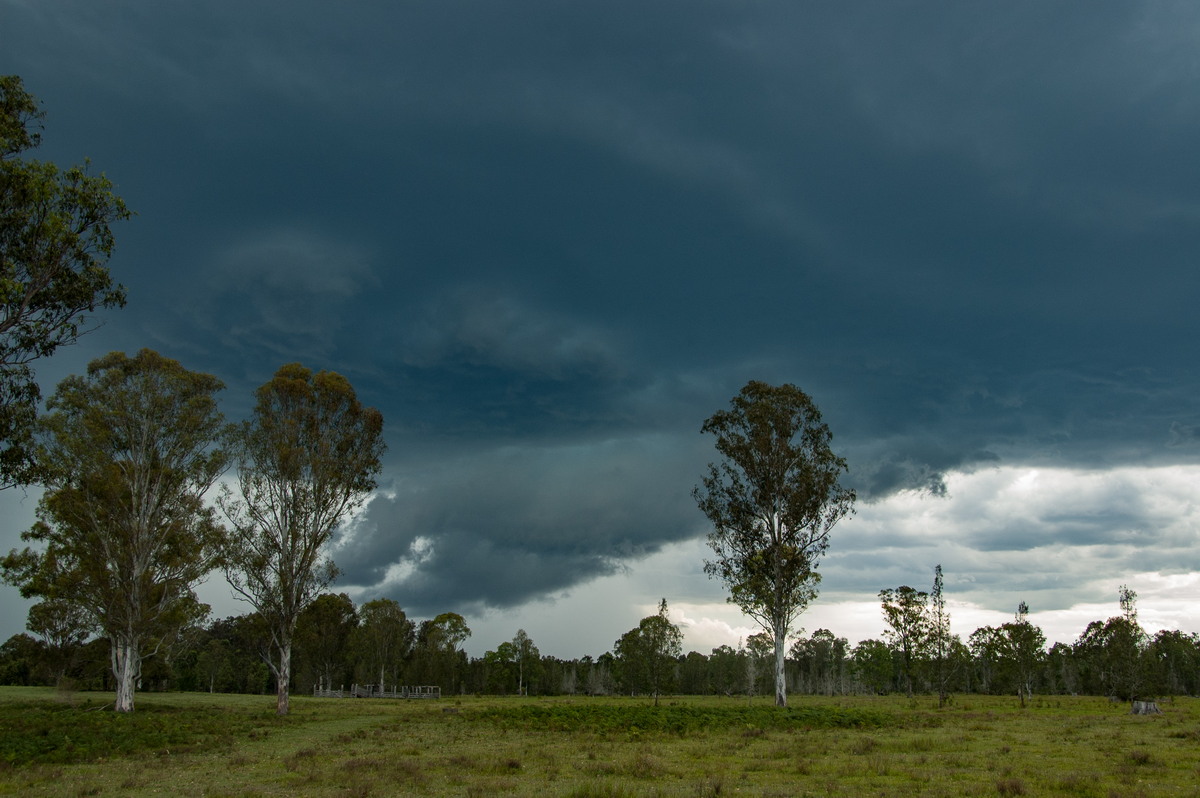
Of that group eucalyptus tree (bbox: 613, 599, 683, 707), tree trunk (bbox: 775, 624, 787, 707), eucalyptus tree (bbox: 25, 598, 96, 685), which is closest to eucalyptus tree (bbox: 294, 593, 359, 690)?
eucalyptus tree (bbox: 25, 598, 96, 685)

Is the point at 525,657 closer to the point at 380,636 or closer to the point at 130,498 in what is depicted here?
the point at 380,636

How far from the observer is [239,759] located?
22906 millimetres

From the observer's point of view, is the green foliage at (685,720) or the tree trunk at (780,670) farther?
the tree trunk at (780,670)

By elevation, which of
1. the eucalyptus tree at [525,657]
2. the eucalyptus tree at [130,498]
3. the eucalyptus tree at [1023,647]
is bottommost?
the eucalyptus tree at [525,657]

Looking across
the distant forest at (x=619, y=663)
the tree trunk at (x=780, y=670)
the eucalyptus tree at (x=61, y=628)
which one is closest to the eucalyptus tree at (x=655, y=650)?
the distant forest at (x=619, y=663)

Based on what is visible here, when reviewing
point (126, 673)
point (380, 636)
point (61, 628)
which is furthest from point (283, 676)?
point (380, 636)

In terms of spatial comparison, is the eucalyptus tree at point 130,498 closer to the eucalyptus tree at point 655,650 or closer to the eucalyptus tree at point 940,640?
the eucalyptus tree at point 655,650

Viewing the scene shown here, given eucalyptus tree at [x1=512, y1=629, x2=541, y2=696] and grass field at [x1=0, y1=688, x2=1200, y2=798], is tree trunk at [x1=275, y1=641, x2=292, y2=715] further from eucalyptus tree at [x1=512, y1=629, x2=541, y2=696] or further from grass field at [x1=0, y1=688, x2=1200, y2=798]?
eucalyptus tree at [x1=512, y1=629, x2=541, y2=696]

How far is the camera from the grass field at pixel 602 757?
670 inches

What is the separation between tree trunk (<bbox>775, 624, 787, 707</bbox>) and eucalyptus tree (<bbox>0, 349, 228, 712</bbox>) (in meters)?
40.4

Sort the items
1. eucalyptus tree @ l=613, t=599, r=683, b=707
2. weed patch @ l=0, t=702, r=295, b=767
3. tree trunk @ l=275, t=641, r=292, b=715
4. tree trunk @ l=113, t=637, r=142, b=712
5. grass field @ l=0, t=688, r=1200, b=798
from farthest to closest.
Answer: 1. eucalyptus tree @ l=613, t=599, r=683, b=707
2. tree trunk @ l=275, t=641, r=292, b=715
3. tree trunk @ l=113, t=637, r=142, b=712
4. weed patch @ l=0, t=702, r=295, b=767
5. grass field @ l=0, t=688, r=1200, b=798

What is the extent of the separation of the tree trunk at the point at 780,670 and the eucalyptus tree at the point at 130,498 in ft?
132

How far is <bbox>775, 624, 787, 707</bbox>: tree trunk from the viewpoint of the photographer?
155ft

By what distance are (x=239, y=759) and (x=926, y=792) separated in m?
21.0
